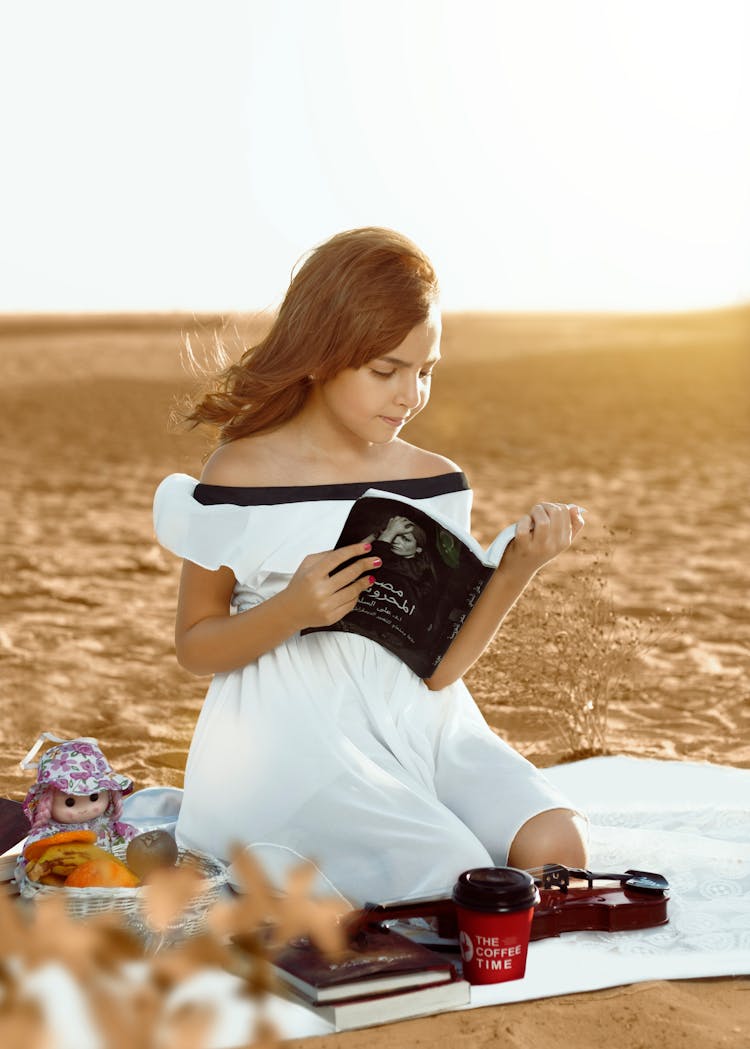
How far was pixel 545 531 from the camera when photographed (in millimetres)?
2842

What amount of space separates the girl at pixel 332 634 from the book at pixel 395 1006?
1.08 ft

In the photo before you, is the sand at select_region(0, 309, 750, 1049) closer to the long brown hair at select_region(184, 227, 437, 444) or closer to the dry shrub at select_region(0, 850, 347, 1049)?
the long brown hair at select_region(184, 227, 437, 444)

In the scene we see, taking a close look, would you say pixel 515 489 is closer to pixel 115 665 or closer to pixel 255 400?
pixel 115 665

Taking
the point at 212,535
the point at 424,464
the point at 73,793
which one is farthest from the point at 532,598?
the point at 73,793

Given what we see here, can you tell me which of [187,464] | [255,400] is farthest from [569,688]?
[187,464]

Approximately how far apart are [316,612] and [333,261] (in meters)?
0.82

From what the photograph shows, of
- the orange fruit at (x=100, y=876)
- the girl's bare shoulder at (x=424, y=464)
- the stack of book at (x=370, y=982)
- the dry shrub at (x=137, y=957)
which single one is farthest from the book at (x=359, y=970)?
the dry shrub at (x=137, y=957)

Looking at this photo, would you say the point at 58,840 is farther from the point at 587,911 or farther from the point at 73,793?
the point at 587,911

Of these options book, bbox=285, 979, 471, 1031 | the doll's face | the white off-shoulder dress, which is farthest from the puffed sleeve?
book, bbox=285, 979, 471, 1031

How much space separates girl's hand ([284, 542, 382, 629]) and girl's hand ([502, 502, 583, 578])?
34 cm

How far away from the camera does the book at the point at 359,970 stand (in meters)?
2.35

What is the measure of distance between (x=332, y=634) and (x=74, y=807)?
749 mm

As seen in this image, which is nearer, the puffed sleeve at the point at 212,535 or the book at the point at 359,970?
the book at the point at 359,970

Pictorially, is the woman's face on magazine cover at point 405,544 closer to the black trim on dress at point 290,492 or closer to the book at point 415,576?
the book at point 415,576
